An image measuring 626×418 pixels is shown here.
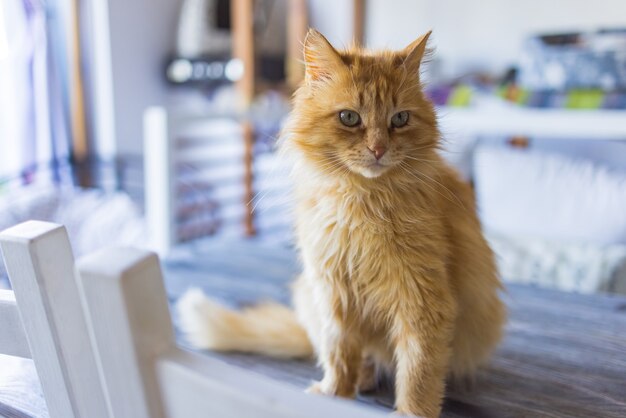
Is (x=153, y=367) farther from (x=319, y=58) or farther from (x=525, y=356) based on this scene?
(x=525, y=356)

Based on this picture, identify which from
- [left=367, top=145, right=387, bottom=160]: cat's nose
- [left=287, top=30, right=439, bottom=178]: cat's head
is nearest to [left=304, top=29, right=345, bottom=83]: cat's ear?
[left=287, top=30, right=439, bottom=178]: cat's head

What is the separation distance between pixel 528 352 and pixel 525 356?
20 mm

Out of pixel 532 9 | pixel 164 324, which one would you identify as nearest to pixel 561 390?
pixel 164 324

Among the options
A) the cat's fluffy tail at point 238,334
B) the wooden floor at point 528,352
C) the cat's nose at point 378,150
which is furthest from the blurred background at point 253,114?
the cat's nose at point 378,150

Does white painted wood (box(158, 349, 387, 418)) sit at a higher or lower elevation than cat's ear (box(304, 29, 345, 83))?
lower

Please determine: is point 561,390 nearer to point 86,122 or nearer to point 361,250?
point 361,250

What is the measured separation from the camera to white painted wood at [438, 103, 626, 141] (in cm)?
165

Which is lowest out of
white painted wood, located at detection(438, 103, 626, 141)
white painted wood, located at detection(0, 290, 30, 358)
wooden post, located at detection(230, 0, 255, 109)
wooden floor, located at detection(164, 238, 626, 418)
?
wooden floor, located at detection(164, 238, 626, 418)

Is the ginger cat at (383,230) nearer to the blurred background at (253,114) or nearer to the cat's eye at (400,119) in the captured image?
the cat's eye at (400,119)

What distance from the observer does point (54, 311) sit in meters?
0.48

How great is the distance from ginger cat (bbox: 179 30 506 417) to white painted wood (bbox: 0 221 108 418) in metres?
0.33

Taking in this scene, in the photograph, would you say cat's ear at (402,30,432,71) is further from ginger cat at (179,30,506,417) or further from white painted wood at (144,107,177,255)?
white painted wood at (144,107,177,255)

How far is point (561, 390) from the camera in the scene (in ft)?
2.72

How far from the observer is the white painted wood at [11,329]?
0.52 meters
